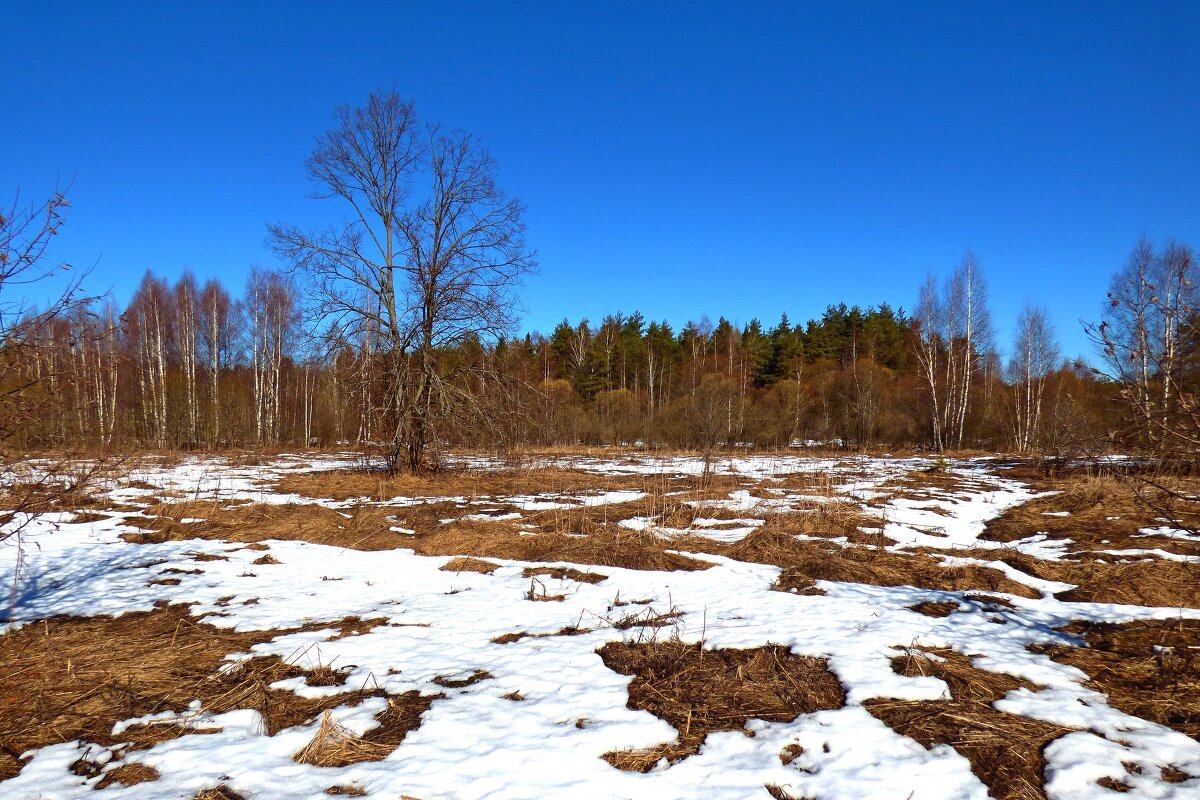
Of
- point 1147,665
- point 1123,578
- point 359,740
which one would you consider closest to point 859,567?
point 1123,578

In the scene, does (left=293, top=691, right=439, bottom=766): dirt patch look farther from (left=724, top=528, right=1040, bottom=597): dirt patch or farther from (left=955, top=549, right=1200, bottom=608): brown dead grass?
(left=955, top=549, right=1200, bottom=608): brown dead grass

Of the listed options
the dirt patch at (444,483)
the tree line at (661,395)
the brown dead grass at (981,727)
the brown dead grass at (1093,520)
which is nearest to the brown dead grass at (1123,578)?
the brown dead grass at (1093,520)

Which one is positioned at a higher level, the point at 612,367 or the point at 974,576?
the point at 612,367

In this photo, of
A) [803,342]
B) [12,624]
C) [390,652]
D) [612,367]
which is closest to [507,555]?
[390,652]

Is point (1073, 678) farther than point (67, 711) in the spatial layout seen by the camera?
Yes

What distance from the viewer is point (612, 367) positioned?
4200 centimetres

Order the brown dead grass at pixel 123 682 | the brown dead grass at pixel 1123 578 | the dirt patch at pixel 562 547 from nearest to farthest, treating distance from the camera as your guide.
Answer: the brown dead grass at pixel 123 682
the brown dead grass at pixel 1123 578
the dirt patch at pixel 562 547

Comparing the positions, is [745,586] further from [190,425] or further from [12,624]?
[190,425]

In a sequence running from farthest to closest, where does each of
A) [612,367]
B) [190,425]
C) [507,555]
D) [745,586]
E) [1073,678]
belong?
[612,367] → [190,425] → [507,555] → [745,586] → [1073,678]

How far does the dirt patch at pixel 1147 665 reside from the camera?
3.21 m

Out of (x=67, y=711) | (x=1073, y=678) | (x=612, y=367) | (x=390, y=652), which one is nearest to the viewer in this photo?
(x=67, y=711)

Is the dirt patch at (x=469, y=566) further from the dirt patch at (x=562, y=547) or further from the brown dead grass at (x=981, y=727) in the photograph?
the brown dead grass at (x=981, y=727)

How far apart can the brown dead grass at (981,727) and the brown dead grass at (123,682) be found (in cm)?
312

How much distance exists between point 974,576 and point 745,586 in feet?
7.99
